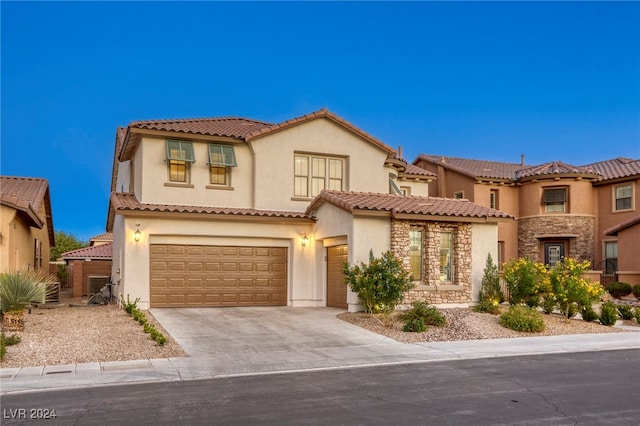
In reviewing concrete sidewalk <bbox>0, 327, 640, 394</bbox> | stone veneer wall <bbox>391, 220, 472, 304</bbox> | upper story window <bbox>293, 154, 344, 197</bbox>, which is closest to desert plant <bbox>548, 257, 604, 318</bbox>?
concrete sidewalk <bbox>0, 327, 640, 394</bbox>

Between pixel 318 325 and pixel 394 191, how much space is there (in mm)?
9938

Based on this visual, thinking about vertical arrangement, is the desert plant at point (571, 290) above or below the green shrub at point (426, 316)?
above

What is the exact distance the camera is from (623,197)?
104 feet

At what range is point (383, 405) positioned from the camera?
340 inches

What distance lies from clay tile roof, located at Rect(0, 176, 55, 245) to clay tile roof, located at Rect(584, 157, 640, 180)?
28130 mm

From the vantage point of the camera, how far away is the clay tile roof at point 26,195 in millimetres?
19922

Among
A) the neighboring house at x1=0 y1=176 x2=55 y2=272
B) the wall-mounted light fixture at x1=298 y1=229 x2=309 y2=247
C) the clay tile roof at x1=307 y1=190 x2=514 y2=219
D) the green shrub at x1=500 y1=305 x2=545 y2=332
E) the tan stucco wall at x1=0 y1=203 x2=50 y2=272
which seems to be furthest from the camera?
the wall-mounted light fixture at x1=298 y1=229 x2=309 y2=247

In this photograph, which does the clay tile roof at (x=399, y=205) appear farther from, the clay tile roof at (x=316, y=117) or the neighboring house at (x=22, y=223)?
the neighboring house at (x=22, y=223)

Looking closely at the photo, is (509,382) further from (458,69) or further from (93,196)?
(93,196)

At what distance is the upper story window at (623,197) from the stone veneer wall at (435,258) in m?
15.2

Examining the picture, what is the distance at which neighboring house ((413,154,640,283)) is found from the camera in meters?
31.8

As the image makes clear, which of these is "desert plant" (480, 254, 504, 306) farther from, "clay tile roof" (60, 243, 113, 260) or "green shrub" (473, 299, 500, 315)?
"clay tile roof" (60, 243, 113, 260)

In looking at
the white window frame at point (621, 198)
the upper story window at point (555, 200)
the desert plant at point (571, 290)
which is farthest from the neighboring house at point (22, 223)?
the white window frame at point (621, 198)

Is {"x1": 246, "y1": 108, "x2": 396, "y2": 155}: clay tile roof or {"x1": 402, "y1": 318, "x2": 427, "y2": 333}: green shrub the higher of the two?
{"x1": 246, "y1": 108, "x2": 396, "y2": 155}: clay tile roof
